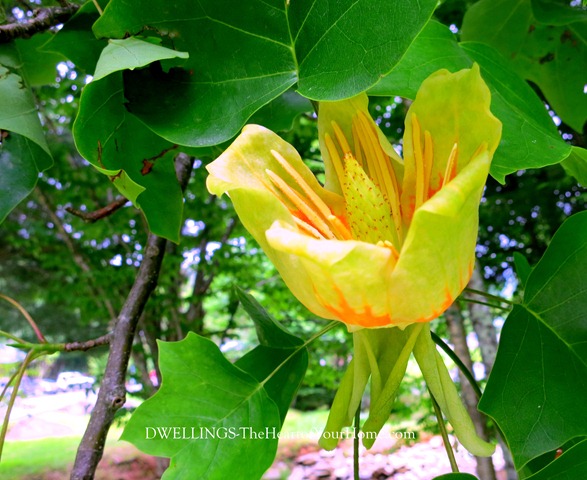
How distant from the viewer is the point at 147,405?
49cm

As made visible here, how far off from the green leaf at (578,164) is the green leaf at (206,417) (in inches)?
14.8

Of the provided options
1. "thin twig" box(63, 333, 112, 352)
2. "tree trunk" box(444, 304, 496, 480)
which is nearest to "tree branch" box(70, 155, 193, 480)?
"thin twig" box(63, 333, 112, 352)

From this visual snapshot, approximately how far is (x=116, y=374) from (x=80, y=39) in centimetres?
37

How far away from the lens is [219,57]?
1.68ft

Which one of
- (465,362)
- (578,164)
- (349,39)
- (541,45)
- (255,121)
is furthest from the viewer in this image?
(465,362)

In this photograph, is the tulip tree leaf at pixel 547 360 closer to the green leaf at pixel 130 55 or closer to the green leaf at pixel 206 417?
the green leaf at pixel 206 417

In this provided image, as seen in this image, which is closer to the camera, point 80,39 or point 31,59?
point 80,39

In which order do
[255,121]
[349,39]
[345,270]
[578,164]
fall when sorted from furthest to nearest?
[255,121], [578,164], [349,39], [345,270]

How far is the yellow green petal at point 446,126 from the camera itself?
16.1 inches

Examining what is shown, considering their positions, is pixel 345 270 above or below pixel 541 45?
below

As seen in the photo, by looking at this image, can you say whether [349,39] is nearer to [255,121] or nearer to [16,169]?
[255,121]

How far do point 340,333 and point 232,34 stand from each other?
2.40m

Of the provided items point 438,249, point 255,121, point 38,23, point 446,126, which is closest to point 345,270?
point 438,249

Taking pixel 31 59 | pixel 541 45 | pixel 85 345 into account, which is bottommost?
pixel 85 345
